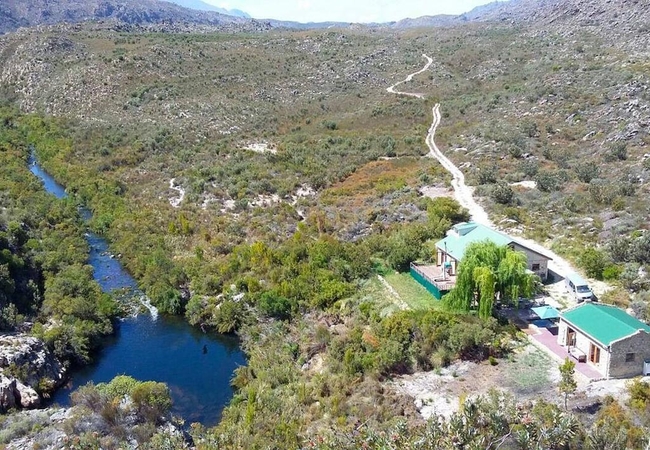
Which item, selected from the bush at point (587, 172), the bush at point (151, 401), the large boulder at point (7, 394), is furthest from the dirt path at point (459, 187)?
the large boulder at point (7, 394)

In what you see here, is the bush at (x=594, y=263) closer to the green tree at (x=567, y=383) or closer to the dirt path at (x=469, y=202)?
the dirt path at (x=469, y=202)

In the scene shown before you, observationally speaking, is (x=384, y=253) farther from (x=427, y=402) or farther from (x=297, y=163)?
(x=297, y=163)

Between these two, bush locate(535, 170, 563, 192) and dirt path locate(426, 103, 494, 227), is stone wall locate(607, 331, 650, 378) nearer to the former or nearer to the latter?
dirt path locate(426, 103, 494, 227)

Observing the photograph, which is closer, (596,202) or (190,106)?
(596,202)

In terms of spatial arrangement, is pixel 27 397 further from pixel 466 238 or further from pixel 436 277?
pixel 466 238

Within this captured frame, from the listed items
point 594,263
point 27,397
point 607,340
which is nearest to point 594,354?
point 607,340

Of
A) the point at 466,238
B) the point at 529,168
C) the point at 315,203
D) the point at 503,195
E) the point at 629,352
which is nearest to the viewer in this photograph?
the point at 629,352

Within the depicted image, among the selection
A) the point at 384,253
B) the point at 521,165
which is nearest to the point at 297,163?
the point at 521,165
